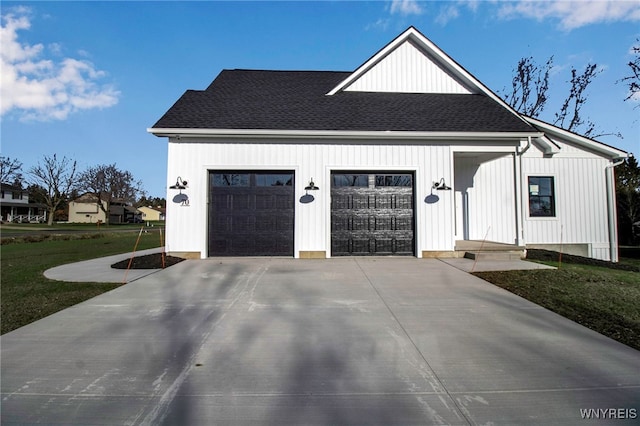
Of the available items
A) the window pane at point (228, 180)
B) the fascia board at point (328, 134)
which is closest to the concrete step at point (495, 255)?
the fascia board at point (328, 134)

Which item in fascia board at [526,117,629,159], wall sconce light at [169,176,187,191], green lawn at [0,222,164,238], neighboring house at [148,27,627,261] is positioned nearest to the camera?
wall sconce light at [169,176,187,191]

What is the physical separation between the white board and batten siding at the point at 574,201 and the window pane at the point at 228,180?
32.2 ft

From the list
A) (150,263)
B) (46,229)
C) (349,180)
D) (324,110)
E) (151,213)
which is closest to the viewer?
(150,263)

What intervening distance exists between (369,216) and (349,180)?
1.27 meters

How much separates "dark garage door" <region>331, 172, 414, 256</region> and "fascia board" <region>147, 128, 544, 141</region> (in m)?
1.21

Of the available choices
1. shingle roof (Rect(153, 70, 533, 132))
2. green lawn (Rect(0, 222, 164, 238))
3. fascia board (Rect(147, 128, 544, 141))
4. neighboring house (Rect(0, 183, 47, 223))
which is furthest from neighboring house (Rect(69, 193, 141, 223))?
fascia board (Rect(147, 128, 544, 141))

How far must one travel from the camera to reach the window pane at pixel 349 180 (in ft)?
31.9

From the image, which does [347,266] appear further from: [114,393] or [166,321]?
[114,393]

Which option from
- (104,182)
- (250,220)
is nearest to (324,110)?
(250,220)

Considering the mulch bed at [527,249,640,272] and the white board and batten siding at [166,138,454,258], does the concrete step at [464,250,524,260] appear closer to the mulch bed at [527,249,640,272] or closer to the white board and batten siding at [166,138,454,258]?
the white board and batten siding at [166,138,454,258]

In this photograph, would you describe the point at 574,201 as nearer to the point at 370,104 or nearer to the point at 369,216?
the point at 369,216

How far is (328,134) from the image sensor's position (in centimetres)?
927

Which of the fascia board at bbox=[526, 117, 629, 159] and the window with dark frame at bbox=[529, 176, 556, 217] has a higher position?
the fascia board at bbox=[526, 117, 629, 159]

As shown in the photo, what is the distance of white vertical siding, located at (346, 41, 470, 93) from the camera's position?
11.9 m
